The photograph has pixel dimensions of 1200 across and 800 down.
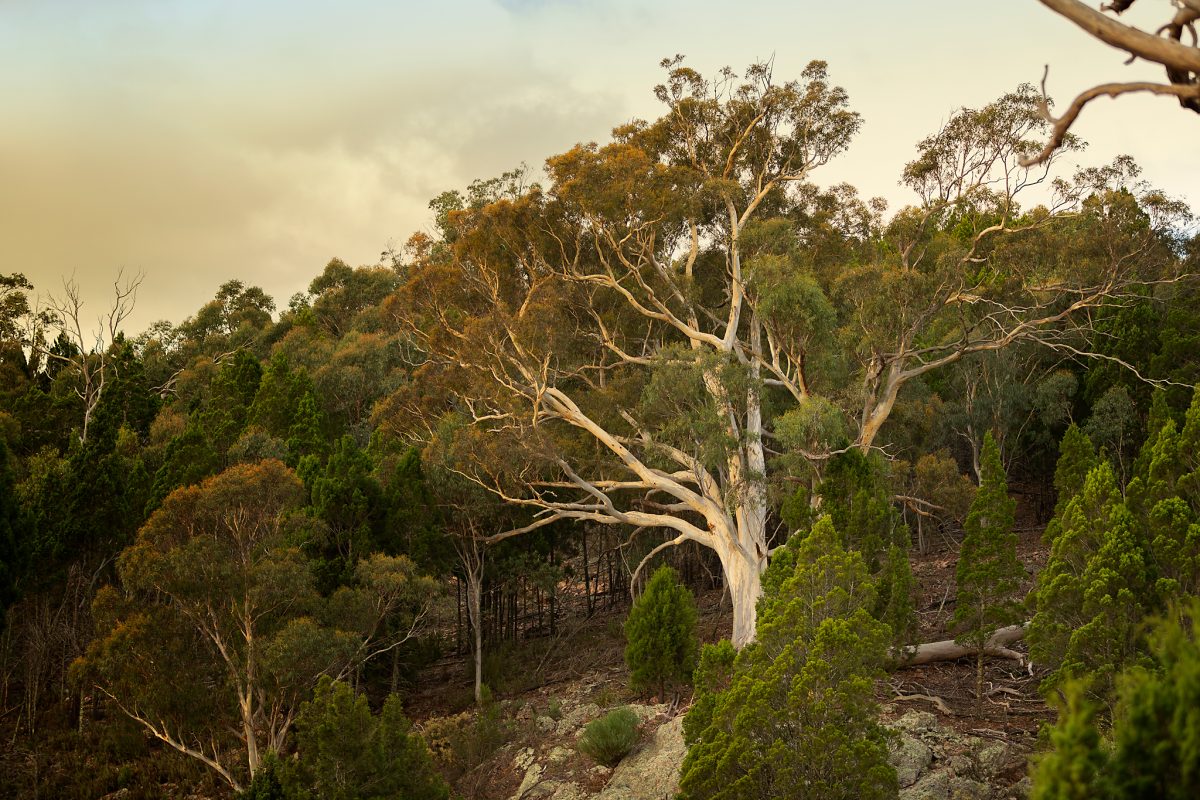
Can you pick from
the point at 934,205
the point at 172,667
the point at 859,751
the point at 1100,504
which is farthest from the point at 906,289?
the point at 172,667

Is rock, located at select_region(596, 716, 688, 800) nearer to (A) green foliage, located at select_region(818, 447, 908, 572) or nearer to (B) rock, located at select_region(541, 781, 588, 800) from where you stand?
(B) rock, located at select_region(541, 781, 588, 800)

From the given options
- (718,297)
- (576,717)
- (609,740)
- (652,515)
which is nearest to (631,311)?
(718,297)

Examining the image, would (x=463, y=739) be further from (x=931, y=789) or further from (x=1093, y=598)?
(x=1093, y=598)

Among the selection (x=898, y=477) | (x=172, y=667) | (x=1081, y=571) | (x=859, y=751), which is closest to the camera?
(x=859, y=751)

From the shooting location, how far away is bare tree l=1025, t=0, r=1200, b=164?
466cm

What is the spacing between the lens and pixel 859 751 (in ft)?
33.6

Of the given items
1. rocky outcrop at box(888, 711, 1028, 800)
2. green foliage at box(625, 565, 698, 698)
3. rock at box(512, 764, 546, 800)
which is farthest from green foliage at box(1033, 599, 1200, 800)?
green foliage at box(625, 565, 698, 698)

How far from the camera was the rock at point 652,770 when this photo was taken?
15.5 m

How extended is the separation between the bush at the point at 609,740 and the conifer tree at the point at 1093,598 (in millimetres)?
6940

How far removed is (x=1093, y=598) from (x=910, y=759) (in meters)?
3.30

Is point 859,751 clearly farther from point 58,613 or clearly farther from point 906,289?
point 58,613

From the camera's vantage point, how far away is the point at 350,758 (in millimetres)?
13547

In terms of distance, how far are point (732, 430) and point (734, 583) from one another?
10.1ft

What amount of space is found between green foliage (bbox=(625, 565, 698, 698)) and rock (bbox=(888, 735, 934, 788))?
6075mm
